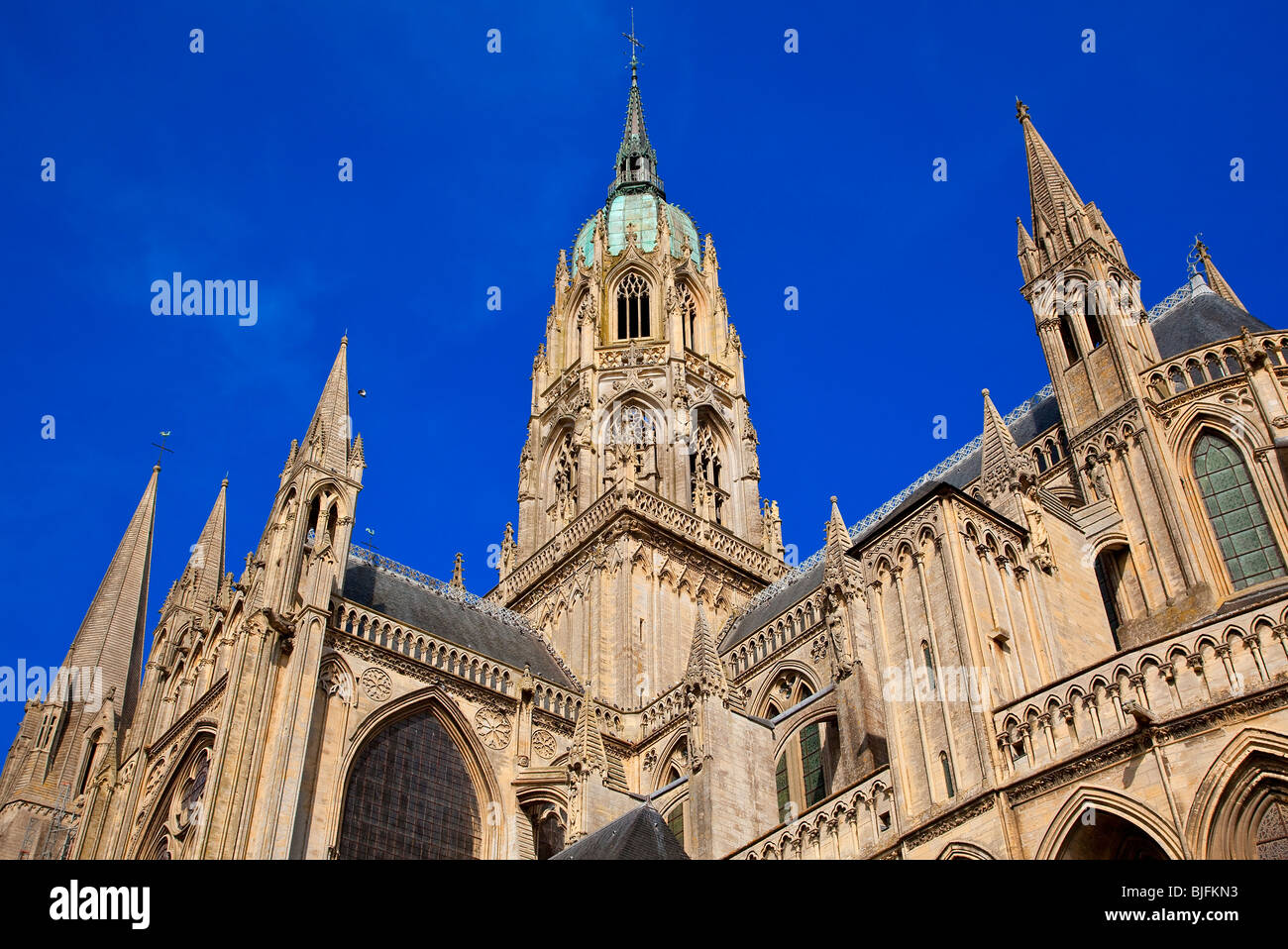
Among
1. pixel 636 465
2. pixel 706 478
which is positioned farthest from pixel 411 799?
pixel 706 478

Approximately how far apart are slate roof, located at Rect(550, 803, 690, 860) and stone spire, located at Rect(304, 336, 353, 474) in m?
12.4

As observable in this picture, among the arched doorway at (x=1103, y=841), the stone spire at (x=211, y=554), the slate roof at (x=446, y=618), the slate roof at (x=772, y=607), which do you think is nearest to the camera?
the arched doorway at (x=1103, y=841)

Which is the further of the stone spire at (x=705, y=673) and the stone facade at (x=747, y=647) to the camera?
the stone spire at (x=705, y=673)

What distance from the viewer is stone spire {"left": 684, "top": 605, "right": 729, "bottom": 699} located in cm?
1981

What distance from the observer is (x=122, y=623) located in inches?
1700

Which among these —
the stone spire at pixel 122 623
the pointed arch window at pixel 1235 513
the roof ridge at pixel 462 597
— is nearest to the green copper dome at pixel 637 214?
the roof ridge at pixel 462 597

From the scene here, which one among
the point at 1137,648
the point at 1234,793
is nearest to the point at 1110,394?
the point at 1137,648

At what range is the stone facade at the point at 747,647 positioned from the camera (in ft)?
41.3

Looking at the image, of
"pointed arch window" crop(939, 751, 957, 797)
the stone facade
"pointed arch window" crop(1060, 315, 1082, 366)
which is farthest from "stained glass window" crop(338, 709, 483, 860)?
"pointed arch window" crop(1060, 315, 1082, 366)

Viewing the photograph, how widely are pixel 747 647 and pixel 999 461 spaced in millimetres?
11849

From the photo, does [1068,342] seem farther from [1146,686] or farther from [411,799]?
[411,799]

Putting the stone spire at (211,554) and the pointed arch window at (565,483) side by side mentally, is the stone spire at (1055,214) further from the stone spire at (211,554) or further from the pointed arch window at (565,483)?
the stone spire at (211,554)

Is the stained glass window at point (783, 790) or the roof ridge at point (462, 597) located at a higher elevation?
the roof ridge at point (462, 597)

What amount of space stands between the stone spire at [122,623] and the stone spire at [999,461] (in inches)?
1229
